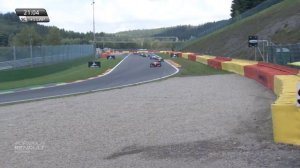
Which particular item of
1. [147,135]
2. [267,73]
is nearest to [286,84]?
[147,135]

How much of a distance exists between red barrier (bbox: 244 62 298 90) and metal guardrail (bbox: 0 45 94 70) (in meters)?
14.1

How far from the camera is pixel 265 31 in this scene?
161ft

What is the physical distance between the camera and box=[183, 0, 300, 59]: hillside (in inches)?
1662

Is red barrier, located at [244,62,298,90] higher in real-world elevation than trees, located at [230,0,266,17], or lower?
lower

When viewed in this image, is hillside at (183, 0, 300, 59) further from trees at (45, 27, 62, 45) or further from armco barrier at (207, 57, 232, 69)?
trees at (45, 27, 62, 45)

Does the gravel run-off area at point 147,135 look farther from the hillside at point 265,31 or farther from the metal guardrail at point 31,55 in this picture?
the hillside at point 265,31

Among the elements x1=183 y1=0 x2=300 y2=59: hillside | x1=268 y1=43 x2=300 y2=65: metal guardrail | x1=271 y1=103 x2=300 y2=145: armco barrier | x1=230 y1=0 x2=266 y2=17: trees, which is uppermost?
x1=230 y1=0 x2=266 y2=17: trees

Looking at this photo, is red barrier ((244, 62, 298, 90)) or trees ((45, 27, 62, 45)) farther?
trees ((45, 27, 62, 45))

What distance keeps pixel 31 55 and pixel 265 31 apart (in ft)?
79.3

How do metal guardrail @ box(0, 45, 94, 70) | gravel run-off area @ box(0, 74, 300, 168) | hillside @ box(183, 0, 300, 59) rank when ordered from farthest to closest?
hillside @ box(183, 0, 300, 59) → metal guardrail @ box(0, 45, 94, 70) → gravel run-off area @ box(0, 74, 300, 168)

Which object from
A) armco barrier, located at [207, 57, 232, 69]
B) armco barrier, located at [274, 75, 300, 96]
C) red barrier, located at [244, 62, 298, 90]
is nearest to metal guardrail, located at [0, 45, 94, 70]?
armco barrier, located at [207, 57, 232, 69]

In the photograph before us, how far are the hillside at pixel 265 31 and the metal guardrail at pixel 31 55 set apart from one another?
1657cm

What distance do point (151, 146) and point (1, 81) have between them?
2251 cm

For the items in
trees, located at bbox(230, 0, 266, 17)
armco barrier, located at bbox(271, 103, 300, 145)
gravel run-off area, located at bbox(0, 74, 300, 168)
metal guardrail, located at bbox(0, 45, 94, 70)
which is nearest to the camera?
gravel run-off area, located at bbox(0, 74, 300, 168)
